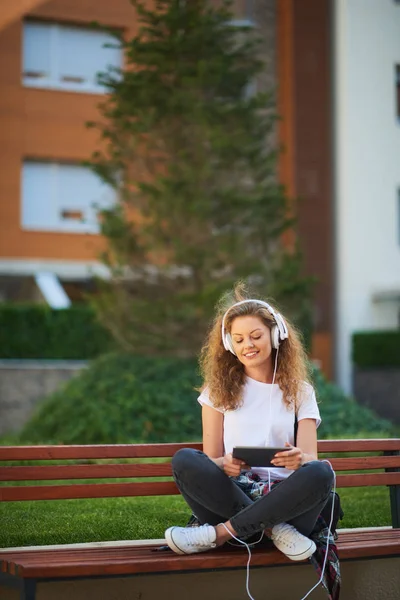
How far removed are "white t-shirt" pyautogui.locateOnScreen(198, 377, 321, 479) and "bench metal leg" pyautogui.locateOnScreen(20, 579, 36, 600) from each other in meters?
1.08

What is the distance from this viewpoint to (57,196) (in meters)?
22.3

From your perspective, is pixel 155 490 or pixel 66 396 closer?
pixel 155 490

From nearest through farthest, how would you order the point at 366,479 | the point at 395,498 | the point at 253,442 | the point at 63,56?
the point at 253,442, the point at 366,479, the point at 395,498, the point at 63,56

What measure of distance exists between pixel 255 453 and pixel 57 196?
1862 centimetres

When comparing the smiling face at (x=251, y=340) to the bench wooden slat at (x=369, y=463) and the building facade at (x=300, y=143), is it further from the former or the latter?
the building facade at (x=300, y=143)

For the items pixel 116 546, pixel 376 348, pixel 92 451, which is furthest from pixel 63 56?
pixel 116 546

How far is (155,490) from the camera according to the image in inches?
186

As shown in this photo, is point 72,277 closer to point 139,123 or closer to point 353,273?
point 353,273

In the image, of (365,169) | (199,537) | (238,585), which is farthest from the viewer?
(365,169)

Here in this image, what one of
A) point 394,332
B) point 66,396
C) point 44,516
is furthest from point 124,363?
point 394,332

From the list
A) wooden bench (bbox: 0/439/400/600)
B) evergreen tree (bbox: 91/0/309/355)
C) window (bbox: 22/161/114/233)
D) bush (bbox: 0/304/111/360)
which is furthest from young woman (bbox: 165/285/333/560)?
window (bbox: 22/161/114/233)

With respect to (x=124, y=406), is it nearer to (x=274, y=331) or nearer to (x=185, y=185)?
(x=185, y=185)

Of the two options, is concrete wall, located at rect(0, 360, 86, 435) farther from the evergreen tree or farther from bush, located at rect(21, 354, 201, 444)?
the evergreen tree

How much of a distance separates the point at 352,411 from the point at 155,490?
313 inches
